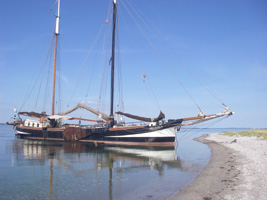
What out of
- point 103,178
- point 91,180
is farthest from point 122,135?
point 91,180

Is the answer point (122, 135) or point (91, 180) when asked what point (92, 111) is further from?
point (91, 180)

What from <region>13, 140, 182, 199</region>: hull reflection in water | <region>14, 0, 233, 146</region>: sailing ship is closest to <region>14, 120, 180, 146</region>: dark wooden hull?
<region>14, 0, 233, 146</region>: sailing ship

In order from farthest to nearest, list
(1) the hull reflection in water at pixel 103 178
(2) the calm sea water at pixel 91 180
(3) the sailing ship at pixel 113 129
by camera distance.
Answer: (3) the sailing ship at pixel 113 129 → (1) the hull reflection in water at pixel 103 178 → (2) the calm sea water at pixel 91 180

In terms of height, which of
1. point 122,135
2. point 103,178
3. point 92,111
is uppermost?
point 92,111

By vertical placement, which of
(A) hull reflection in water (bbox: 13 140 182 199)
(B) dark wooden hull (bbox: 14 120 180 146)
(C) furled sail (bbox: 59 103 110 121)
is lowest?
(A) hull reflection in water (bbox: 13 140 182 199)

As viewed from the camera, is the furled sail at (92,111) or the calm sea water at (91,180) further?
the furled sail at (92,111)

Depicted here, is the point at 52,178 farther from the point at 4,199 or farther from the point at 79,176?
the point at 4,199

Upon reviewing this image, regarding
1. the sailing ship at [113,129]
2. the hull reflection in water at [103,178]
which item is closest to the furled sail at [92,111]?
the sailing ship at [113,129]

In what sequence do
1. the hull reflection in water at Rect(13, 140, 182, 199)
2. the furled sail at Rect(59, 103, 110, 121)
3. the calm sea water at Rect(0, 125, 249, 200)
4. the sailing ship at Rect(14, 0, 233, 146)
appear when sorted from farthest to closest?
the furled sail at Rect(59, 103, 110, 121) → the sailing ship at Rect(14, 0, 233, 146) → the hull reflection in water at Rect(13, 140, 182, 199) → the calm sea water at Rect(0, 125, 249, 200)

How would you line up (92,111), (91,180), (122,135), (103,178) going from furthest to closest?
(92,111), (122,135), (103,178), (91,180)

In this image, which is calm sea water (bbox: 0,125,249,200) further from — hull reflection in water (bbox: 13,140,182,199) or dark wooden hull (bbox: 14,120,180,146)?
dark wooden hull (bbox: 14,120,180,146)

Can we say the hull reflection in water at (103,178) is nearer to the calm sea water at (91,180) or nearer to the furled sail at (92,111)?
the calm sea water at (91,180)

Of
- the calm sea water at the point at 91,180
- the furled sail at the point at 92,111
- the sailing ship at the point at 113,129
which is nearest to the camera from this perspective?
the calm sea water at the point at 91,180

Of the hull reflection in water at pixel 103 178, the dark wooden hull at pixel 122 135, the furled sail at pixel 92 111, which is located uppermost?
the furled sail at pixel 92 111
